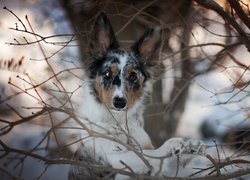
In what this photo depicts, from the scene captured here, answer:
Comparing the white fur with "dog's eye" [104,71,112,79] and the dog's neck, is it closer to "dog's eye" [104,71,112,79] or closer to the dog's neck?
the dog's neck

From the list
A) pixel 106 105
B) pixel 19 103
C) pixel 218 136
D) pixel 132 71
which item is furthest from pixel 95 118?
pixel 218 136

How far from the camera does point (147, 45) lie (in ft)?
13.5

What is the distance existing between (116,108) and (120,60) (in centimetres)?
43

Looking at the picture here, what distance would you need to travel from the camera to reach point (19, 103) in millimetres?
5121

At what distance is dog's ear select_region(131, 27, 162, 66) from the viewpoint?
4.09m

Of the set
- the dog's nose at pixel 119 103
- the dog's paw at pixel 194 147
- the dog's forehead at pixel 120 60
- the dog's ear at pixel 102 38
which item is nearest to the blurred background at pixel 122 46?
the dog's ear at pixel 102 38

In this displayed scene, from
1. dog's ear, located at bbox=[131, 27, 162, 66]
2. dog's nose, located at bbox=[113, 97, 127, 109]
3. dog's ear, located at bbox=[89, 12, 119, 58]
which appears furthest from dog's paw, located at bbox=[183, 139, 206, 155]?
dog's ear, located at bbox=[89, 12, 119, 58]

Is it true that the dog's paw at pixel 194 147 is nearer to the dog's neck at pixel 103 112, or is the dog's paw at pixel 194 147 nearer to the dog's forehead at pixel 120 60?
the dog's neck at pixel 103 112

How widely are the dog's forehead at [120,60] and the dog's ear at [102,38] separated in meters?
0.08

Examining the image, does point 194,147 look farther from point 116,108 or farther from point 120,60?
point 120,60

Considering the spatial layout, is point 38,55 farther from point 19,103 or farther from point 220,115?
point 220,115

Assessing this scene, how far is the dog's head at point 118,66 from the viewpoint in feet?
12.5

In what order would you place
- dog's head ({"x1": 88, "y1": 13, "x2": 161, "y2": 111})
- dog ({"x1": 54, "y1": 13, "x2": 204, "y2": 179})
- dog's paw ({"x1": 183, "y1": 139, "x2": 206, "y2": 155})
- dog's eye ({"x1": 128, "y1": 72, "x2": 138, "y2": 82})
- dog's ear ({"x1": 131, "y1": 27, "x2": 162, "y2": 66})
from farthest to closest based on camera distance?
dog's ear ({"x1": 131, "y1": 27, "x2": 162, "y2": 66}) < dog's eye ({"x1": 128, "y1": 72, "x2": 138, "y2": 82}) < dog's head ({"x1": 88, "y1": 13, "x2": 161, "y2": 111}) < dog ({"x1": 54, "y1": 13, "x2": 204, "y2": 179}) < dog's paw ({"x1": 183, "y1": 139, "x2": 206, "y2": 155})

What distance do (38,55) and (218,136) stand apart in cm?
292
